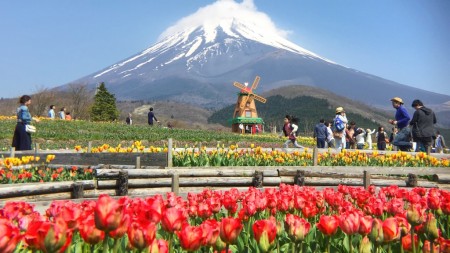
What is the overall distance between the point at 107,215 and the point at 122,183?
7390mm

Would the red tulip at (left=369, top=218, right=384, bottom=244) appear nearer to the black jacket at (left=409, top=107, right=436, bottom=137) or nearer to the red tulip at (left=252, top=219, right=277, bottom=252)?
the red tulip at (left=252, top=219, right=277, bottom=252)

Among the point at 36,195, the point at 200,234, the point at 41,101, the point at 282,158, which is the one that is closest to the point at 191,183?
the point at 36,195

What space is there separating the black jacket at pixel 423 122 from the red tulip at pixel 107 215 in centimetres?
1392

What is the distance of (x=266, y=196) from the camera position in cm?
461

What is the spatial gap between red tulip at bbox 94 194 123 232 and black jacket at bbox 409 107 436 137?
13.9 m

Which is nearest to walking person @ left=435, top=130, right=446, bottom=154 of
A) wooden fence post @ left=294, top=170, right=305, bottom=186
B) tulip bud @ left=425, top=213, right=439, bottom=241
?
wooden fence post @ left=294, top=170, right=305, bottom=186

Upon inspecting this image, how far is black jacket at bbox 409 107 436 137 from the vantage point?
14.8 meters

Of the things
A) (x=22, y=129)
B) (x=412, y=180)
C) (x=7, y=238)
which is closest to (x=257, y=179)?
(x=412, y=180)

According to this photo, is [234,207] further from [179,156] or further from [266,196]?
[179,156]

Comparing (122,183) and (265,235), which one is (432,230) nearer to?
(265,235)

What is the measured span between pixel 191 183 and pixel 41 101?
51434 millimetres

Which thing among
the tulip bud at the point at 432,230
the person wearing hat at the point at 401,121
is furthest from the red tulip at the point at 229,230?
the person wearing hat at the point at 401,121

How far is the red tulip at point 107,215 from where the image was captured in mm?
2318

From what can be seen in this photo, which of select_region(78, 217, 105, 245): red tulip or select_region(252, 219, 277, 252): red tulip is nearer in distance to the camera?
select_region(78, 217, 105, 245): red tulip
